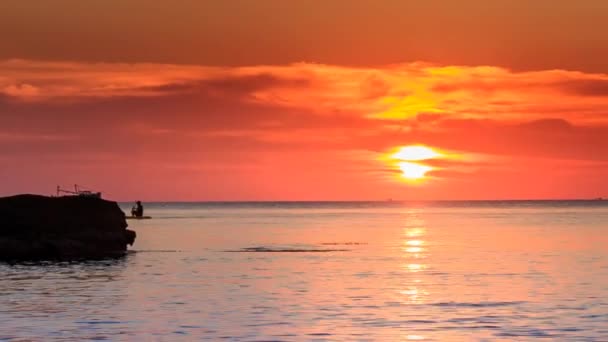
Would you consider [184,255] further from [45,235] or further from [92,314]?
[92,314]

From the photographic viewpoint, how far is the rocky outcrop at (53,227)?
3396 inches

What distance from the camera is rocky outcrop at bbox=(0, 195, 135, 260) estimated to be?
86.2 m

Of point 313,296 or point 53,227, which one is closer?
point 313,296

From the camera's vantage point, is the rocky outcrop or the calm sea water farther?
the rocky outcrop

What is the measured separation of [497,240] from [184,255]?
41.5 metres

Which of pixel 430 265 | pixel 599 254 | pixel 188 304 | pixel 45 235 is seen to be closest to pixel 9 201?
pixel 45 235

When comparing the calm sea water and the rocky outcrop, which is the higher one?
the rocky outcrop

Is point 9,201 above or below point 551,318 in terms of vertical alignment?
above

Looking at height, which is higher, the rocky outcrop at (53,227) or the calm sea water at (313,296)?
the rocky outcrop at (53,227)

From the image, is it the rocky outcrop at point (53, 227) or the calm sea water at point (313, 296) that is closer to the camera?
the calm sea water at point (313, 296)

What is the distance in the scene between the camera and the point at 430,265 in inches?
3095

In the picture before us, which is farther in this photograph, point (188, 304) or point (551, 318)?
point (188, 304)

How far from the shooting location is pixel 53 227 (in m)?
88.8

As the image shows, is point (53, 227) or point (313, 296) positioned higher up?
point (53, 227)
